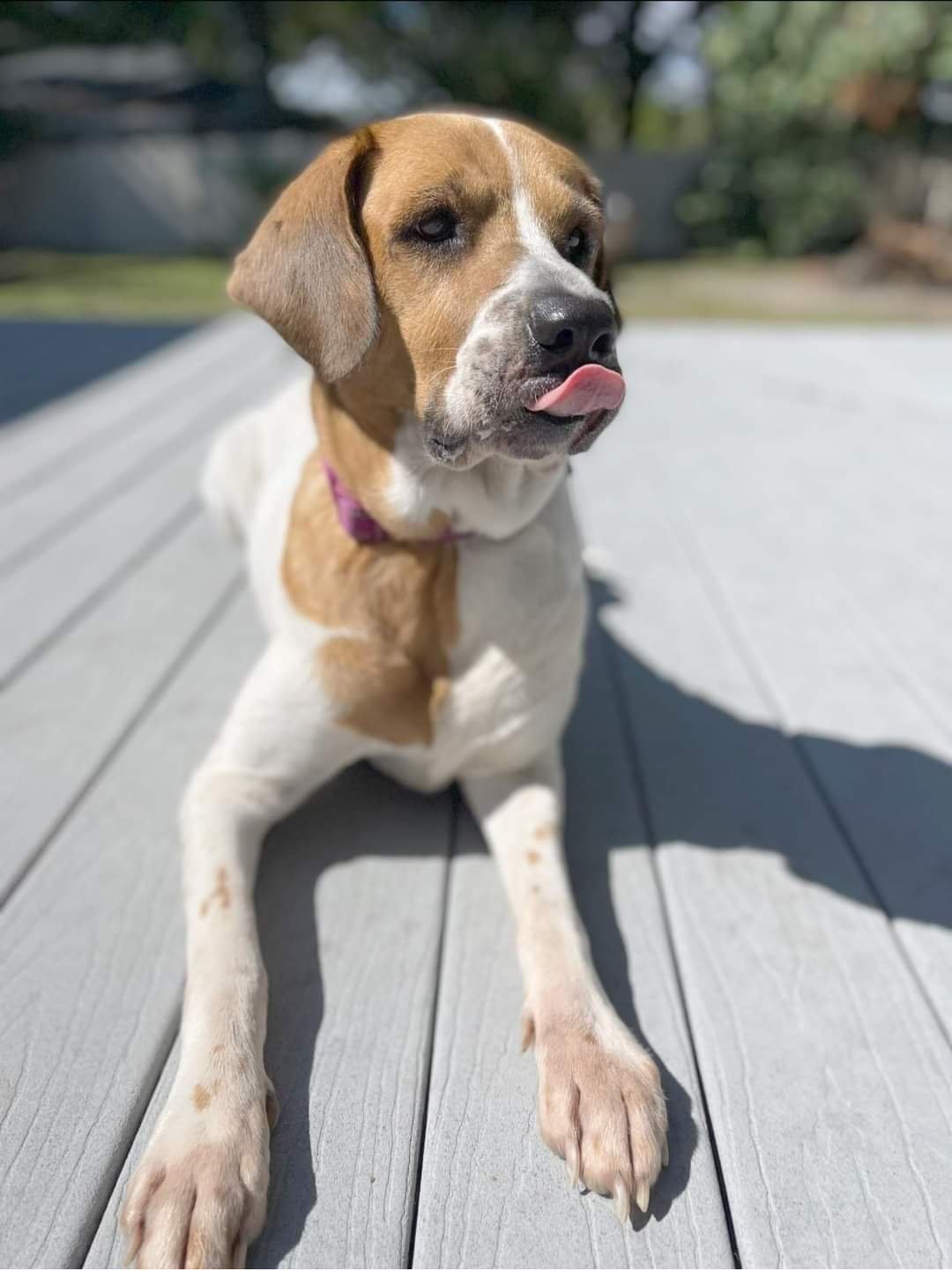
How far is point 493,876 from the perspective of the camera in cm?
165

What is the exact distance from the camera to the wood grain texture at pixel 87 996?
3.63 feet

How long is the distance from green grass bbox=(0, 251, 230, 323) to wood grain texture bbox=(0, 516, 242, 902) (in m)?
5.79

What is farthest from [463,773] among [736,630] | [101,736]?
[736,630]

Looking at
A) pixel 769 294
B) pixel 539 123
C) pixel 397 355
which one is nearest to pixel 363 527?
pixel 397 355

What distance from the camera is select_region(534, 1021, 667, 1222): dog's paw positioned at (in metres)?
1.12

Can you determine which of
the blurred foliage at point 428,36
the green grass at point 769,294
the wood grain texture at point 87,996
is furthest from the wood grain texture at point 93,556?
the blurred foliage at point 428,36

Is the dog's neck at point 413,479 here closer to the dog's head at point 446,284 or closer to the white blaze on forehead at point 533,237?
the dog's head at point 446,284

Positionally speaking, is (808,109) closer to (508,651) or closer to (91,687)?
(91,687)

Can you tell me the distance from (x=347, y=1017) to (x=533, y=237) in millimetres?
1118

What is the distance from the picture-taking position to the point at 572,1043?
Answer: 49.1 inches

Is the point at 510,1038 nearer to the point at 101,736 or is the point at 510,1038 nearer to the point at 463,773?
the point at 463,773

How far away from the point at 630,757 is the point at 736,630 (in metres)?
0.70

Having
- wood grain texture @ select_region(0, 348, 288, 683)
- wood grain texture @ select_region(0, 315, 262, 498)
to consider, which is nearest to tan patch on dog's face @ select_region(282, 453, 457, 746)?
wood grain texture @ select_region(0, 348, 288, 683)

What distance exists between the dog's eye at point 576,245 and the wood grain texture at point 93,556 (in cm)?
149
